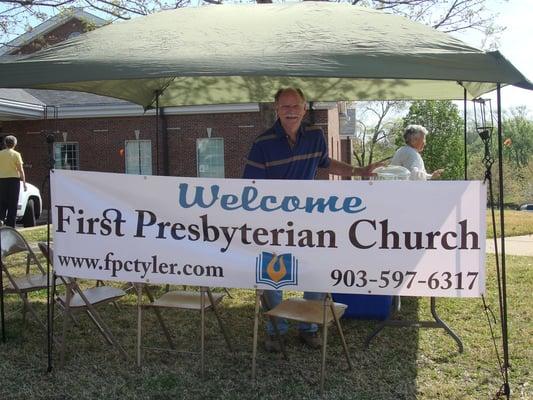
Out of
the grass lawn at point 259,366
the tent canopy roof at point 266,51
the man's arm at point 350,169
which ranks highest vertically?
the tent canopy roof at point 266,51

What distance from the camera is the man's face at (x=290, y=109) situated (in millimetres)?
4152

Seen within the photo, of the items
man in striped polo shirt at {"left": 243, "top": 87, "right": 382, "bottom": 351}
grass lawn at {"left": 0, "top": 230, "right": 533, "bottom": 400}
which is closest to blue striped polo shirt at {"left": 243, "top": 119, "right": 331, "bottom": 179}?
man in striped polo shirt at {"left": 243, "top": 87, "right": 382, "bottom": 351}

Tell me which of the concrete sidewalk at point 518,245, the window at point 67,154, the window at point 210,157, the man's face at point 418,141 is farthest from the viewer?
the window at point 67,154

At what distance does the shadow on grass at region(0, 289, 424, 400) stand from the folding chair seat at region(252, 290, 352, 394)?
15 cm

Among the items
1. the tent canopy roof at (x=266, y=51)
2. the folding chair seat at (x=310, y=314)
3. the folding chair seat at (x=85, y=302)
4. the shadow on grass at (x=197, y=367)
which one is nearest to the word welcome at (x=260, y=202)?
the folding chair seat at (x=310, y=314)

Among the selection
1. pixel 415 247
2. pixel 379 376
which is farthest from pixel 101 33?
pixel 379 376

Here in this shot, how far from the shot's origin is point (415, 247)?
3500 millimetres

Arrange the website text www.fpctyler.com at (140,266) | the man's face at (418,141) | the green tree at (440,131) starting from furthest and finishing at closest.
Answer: the green tree at (440,131)
the man's face at (418,141)
the website text www.fpctyler.com at (140,266)

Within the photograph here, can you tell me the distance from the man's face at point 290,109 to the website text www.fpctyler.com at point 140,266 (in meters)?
1.22

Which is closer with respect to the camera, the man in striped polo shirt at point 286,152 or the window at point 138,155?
the man in striped polo shirt at point 286,152

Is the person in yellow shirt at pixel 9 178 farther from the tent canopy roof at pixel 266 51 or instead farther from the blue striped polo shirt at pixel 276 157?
the blue striped polo shirt at pixel 276 157

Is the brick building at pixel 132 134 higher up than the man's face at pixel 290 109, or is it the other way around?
the brick building at pixel 132 134

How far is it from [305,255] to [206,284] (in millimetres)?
670

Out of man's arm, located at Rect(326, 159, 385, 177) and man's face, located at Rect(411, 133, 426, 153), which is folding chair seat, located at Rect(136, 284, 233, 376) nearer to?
man's arm, located at Rect(326, 159, 385, 177)
